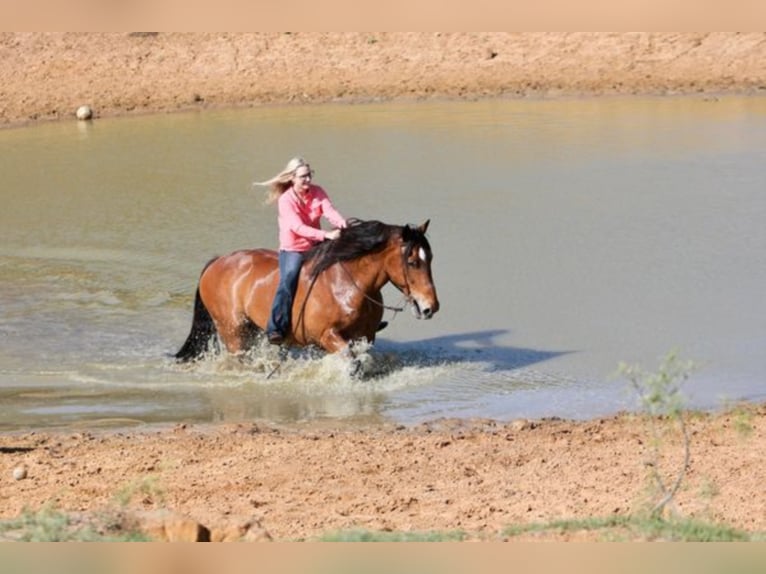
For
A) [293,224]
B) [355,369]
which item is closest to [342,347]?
[355,369]

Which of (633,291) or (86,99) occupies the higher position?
(86,99)

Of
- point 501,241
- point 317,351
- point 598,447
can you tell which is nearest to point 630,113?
point 501,241

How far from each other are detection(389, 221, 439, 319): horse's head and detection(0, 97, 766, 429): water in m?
0.88

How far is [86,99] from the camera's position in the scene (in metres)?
29.3

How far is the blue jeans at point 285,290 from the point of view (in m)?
11.4

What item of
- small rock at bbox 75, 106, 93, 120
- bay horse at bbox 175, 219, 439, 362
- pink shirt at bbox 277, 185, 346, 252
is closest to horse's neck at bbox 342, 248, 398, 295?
bay horse at bbox 175, 219, 439, 362

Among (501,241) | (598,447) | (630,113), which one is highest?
(630,113)

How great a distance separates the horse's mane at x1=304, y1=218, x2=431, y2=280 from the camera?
11.2m

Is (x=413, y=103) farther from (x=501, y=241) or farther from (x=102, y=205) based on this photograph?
(x=501, y=241)

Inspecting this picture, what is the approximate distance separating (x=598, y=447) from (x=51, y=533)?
463 cm

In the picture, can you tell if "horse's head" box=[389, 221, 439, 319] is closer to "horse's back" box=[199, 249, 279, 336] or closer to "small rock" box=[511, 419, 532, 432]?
"small rock" box=[511, 419, 532, 432]

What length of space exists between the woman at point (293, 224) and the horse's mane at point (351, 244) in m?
0.09

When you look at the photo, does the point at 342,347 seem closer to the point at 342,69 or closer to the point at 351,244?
the point at 351,244

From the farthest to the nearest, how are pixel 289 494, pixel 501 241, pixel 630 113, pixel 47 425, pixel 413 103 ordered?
pixel 413 103, pixel 630 113, pixel 501 241, pixel 47 425, pixel 289 494
